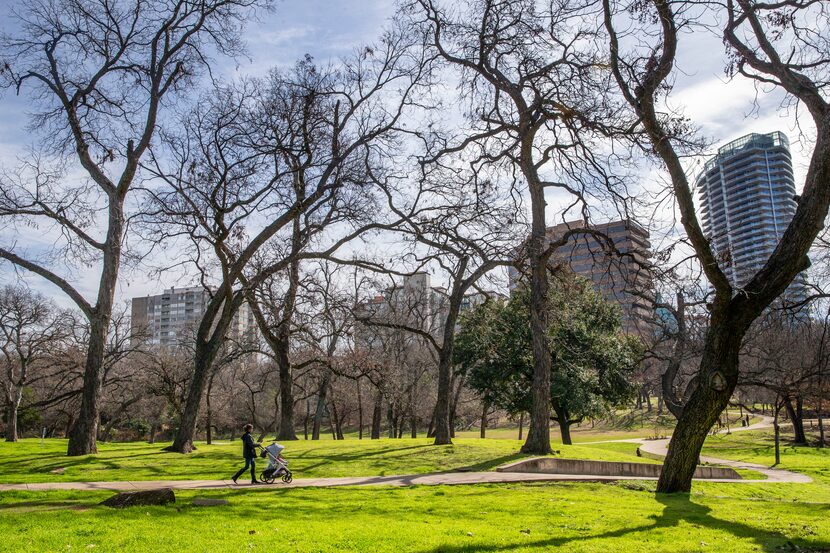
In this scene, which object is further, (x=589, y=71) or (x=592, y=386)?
(x=592, y=386)

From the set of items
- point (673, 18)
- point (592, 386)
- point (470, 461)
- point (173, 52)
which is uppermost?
point (173, 52)

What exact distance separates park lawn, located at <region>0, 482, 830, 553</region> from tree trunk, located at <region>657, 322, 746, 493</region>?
1.19 metres

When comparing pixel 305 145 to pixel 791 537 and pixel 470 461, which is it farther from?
pixel 791 537

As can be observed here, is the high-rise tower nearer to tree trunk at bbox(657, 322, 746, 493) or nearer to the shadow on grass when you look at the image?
tree trunk at bbox(657, 322, 746, 493)

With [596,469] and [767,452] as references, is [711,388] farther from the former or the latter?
[767,452]

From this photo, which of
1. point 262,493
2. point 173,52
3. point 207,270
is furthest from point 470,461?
point 173,52

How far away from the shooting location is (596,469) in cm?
1958

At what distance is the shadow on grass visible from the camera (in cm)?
752

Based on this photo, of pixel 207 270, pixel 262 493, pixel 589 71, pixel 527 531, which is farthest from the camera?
pixel 207 270

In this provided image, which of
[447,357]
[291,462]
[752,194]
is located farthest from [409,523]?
[447,357]

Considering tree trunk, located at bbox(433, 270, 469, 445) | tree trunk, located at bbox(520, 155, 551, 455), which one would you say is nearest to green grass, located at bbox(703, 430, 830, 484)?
tree trunk, located at bbox(520, 155, 551, 455)

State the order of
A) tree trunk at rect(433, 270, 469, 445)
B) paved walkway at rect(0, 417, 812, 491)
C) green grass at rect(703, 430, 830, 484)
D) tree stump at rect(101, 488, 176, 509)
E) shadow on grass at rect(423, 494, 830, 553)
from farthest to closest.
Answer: green grass at rect(703, 430, 830, 484)
tree trunk at rect(433, 270, 469, 445)
paved walkway at rect(0, 417, 812, 491)
tree stump at rect(101, 488, 176, 509)
shadow on grass at rect(423, 494, 830, 553)

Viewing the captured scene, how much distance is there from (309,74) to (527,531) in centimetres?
1634

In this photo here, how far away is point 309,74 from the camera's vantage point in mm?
20281
